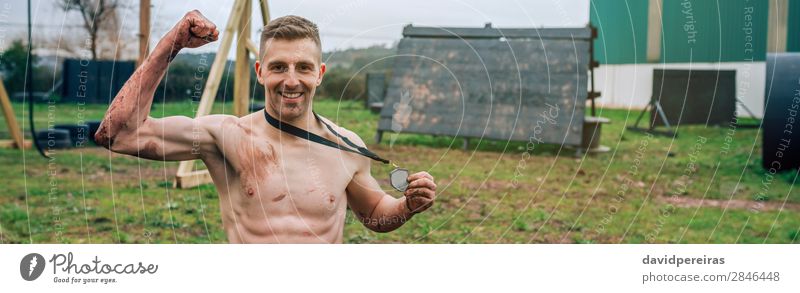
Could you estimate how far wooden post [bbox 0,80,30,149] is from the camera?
5289mm

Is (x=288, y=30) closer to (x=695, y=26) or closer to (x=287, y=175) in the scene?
(x=287, y=175)

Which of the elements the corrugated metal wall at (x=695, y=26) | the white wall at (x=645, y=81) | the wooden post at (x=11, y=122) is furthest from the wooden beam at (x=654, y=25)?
the wooden post at (x=11, y=122)

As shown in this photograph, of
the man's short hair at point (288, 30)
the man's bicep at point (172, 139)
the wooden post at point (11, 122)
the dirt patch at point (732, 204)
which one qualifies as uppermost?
the man's short hair at point (288, 30)

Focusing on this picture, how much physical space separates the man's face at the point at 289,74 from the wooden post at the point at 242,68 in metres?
1.70

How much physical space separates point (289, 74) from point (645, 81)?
4.05 meters

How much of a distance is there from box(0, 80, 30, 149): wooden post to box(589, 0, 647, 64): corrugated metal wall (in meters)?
3.30

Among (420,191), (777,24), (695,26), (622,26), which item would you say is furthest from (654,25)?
(420,191)

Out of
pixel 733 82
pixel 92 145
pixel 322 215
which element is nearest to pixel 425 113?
pixel 733 82

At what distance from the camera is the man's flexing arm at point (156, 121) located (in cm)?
204

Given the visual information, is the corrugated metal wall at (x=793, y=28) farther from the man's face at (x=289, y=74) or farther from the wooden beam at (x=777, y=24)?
the man's face at (x=289, y=74)

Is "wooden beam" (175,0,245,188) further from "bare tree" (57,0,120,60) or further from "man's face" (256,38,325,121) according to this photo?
"man's face" (256,38,325,121)

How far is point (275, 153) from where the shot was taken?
88.0 inches

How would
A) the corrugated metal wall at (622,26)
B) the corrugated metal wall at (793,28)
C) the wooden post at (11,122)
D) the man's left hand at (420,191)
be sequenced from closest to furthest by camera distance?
1. the man's left hand at (420,191)
2. the corrugated metal wall at (622,26)
3. the corrugated metal wall at (793,28)
4. the wooden post at (11,122)

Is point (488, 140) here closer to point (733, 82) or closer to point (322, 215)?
point (733, 82)
